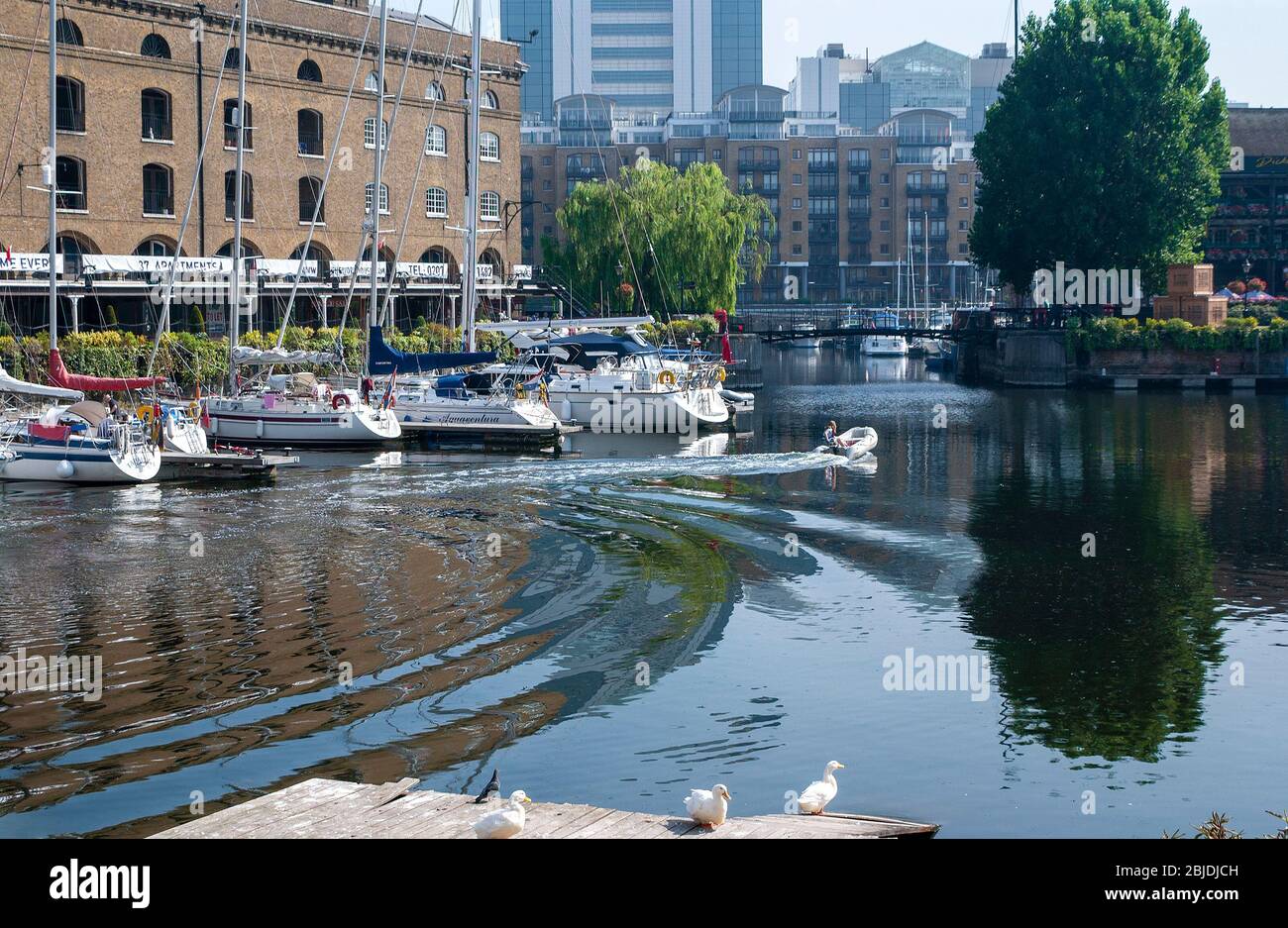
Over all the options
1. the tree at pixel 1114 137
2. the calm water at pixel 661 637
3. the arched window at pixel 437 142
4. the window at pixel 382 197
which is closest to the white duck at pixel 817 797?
the calm water at pixel 661 637

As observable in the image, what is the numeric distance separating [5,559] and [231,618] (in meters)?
7.28

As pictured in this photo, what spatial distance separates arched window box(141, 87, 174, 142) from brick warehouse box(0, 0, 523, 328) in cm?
6

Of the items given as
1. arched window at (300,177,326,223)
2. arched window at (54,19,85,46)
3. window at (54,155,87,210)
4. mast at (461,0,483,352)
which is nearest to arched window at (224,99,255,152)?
arched window at (300,177,326,223)

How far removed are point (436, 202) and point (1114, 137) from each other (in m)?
34.9

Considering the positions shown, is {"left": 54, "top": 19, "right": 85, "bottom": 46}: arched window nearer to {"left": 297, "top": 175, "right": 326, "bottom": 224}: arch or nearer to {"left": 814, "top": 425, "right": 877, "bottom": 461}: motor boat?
{"left": 297, "top": 175, "right": 326, "bottom": 224}: arch

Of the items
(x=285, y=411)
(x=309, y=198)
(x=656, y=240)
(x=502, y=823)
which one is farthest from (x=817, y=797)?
(x=656, y=240)

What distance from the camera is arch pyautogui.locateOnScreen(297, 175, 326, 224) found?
75.5m

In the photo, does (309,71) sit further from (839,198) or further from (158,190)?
(839,198)

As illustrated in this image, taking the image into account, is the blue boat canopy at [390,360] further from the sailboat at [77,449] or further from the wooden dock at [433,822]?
the wooden dock at [433,822]

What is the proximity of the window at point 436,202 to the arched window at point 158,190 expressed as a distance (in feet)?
48.8

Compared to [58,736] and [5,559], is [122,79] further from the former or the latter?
[58,736]

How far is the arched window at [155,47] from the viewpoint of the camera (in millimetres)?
68250

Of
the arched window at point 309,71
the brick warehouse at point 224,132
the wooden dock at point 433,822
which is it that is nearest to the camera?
the wooden dock at point 433,822
